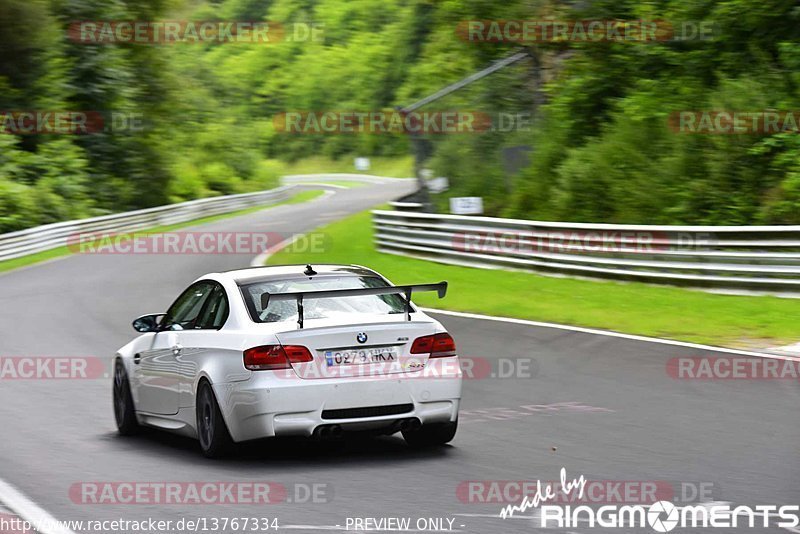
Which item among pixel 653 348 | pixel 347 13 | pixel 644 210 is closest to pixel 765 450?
pixel 653 348

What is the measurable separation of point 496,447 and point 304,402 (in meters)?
1.53

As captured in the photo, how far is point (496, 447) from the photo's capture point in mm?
8727

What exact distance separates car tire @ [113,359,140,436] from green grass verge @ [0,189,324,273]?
21387mm

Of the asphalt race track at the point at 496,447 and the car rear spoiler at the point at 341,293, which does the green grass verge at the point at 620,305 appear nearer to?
the asphalt race track at the point at 496,447

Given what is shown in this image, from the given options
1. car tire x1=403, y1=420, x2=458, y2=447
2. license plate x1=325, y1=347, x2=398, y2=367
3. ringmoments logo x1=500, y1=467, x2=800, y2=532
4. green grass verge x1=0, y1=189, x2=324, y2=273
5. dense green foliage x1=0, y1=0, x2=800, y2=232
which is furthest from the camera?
green grass verge x1=0, y1=189, x2=324, y2=273

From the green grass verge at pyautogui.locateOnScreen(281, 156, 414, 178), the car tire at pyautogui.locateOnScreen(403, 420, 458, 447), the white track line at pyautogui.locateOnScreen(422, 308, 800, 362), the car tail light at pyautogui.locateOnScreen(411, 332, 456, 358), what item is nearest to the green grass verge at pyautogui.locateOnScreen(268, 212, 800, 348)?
the white track line at pyautogui.locateOnScreen(422, 308, 800, 362)

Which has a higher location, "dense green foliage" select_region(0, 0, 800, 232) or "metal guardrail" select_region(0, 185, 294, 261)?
"dense green foliage" select_region(0, 0, 800, 232)

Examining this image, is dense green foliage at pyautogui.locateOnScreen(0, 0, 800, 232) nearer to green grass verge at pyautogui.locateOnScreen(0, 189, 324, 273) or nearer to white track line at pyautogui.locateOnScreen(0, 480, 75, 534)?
green grass verge at pyautogui.locateOnScreen(0, 189, 324, 273)

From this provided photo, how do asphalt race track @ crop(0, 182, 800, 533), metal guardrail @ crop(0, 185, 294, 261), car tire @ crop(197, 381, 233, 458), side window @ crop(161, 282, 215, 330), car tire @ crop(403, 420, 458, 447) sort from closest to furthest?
asphalt race track @ crop(0, 182, 800, 533), car tire @ crop(197, 381, 233, 458), car tire @ crop(403, 420, 458, 447), side window @ crop(161, 282, 215, 330), metal guardrail @ crop(0, 185, 294, 261)

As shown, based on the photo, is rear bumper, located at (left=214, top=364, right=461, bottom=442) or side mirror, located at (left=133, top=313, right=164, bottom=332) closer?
rear bumper, located at (left=214, top=364, right=461, bottom=442)

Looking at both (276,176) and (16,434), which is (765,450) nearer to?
(16,434)

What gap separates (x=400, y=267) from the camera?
84.4ft

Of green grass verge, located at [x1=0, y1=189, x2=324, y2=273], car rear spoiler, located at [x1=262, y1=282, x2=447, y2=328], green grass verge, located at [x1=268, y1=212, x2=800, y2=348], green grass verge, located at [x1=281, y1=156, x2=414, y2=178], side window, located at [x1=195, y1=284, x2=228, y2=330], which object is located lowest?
green grass verge, located at [x1=281, y1=156, x2=414, y2=178]

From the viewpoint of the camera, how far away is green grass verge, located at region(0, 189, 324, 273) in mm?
32594
